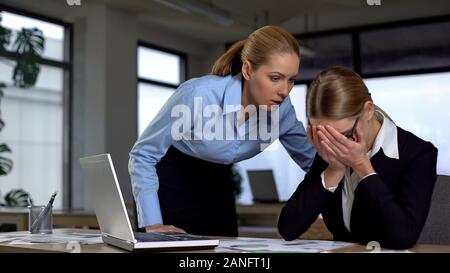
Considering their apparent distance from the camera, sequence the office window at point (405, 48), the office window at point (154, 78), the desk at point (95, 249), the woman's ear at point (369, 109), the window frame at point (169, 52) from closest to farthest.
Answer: the desk at point (95, 249)
the woman's ear at point (369, 109)
the office window at point (405, 48)
the window frame at point (169, 52)
the office window at point (154, 78)

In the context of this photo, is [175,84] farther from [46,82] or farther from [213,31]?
[46,82]

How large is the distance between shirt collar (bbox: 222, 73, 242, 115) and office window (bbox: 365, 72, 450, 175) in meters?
6.25

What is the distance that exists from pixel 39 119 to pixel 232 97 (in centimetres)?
561

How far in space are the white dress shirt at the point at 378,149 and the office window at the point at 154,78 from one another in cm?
678

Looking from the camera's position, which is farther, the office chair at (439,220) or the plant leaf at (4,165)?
the plant leaf at (4,165)

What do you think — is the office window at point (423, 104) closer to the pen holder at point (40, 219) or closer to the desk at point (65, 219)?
the desk at point (65, 219)

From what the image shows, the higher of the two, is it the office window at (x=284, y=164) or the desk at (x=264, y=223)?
the office window at (x=284, y=164)

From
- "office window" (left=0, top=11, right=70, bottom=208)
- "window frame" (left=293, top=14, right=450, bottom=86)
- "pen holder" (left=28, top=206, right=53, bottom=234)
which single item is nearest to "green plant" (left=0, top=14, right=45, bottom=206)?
"office window" (left=0, top=11, right=70, bottom=208)

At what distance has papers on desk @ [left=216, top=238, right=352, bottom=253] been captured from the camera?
1451 mm

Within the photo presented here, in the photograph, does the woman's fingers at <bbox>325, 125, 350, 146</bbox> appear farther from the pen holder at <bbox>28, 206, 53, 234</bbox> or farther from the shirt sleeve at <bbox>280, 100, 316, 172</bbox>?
the pen holder at <bbox>28, 206, 53, 234</bbox>

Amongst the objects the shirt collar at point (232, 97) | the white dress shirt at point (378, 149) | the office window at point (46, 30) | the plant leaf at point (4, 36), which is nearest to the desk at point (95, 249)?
the white dress shirt at point (378, 149)

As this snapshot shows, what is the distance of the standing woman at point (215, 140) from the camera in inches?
73.4
